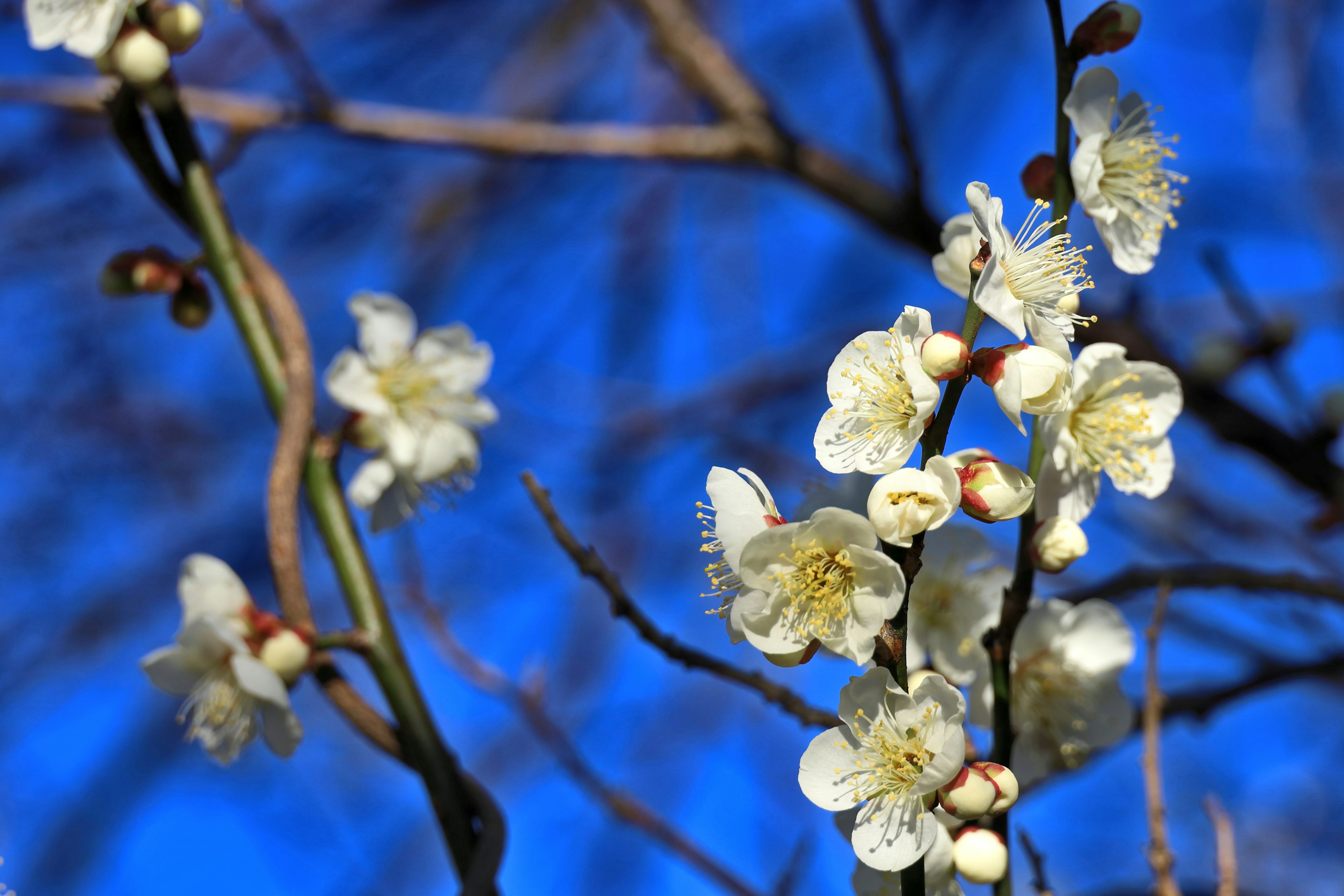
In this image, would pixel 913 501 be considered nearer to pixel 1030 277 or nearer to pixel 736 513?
pixel 736 513

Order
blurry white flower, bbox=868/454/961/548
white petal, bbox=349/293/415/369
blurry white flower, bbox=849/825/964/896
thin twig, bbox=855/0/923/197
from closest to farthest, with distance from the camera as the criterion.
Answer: blurry white flower, bbox=868/454/961/548, blurry white flower, bbox=849/825/964/896, white petal, bbox=349/293/415/369, thin twig, bbox=855/0/923/197

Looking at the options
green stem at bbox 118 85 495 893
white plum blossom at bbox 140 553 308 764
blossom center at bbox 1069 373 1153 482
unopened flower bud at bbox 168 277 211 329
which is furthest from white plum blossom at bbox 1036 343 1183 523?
unopened flower bud at bbox 168 277 211 329

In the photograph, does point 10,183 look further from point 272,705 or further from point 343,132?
point 272,705

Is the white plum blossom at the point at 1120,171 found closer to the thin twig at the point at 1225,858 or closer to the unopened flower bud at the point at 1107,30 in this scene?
the unopened flower bud at the point at 1107,30

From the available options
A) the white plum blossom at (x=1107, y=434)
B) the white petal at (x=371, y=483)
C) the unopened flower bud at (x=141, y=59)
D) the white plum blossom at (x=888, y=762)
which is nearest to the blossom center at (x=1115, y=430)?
the white plum blossom at (x=1107, y=434)

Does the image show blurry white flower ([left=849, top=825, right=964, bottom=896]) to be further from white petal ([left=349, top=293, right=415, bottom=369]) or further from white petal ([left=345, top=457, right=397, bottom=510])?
white petal ([left=349, top=293, right=415, bottom=369])

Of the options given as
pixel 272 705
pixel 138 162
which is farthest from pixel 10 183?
pixel 272 705

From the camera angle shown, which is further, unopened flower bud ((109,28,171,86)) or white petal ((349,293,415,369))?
white petal ((349,293,415,369))
